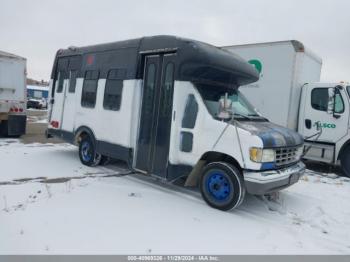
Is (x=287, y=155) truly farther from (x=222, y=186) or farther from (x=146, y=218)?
(x=146, y=218)

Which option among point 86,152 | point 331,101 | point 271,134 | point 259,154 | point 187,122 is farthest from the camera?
point 331,101

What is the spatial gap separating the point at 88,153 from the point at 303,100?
21.0 feet

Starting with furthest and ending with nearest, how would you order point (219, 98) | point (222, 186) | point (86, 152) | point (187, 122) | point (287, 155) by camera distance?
point (86, 152), point (219, 98), point (187, 122), point (287, 155), point (222, 186)

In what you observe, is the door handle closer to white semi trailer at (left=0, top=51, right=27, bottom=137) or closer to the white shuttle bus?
the white shuttle bus

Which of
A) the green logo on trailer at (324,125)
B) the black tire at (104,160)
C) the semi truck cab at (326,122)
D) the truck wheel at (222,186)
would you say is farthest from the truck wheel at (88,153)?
the green logo on trailer at (324,125)

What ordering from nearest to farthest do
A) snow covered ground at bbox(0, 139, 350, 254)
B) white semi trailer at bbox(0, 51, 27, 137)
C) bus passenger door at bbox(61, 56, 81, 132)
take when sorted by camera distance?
snow covered ground at bbox(0, 139, 350, 254), bus passenger door at bbox(61, 56, 81, 132), white semi trailer at bbox(0, 51, 27, 137)

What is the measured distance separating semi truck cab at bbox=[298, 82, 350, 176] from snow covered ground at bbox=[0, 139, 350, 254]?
1.73 m

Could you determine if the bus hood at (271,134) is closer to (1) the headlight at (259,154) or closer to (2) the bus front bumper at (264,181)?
(1) the headlight at (259,154)

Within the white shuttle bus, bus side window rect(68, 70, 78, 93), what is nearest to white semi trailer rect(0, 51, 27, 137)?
bus side window rect(68, 70, 78, 93)

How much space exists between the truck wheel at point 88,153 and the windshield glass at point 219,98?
349cm

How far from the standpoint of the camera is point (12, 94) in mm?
13031

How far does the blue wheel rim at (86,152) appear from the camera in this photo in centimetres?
855

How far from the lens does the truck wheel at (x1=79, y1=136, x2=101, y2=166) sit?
842cm

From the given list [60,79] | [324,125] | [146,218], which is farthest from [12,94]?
[324,125]
